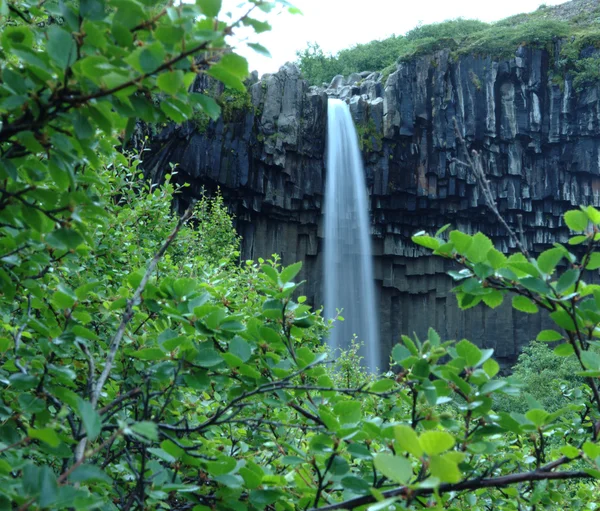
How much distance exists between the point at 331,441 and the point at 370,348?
21.2 metres

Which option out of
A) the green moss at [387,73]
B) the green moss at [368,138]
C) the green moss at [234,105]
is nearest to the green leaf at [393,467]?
the green moss at [234,105]

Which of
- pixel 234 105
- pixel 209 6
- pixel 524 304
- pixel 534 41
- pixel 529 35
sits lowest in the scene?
pixel 524 304

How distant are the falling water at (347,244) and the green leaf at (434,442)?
67.5 ft

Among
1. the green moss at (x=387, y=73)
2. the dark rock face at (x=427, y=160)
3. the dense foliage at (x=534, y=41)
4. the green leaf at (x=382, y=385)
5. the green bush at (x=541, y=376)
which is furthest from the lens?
the green moss at (x=387, y=73)

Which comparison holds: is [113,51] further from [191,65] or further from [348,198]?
[348,198]

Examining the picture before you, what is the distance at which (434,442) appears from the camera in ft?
2.49

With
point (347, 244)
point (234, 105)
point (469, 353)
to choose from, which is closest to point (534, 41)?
point (347, 244)

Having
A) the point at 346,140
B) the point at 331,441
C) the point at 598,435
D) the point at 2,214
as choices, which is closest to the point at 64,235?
the point at 2,214

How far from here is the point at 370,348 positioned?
21.8 meters

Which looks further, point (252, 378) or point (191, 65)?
point (252, 378)

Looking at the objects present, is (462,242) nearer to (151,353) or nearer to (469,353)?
(469,353)

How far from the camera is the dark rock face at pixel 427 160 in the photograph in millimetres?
19656

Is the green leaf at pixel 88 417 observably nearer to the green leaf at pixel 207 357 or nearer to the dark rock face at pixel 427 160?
the green leaf at pixel 207 357

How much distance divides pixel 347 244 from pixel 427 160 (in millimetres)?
4446
